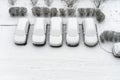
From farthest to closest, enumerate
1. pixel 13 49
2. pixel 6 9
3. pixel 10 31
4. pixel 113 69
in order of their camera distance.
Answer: pixel 6 9
pixel 10 31
pixel 13 49
pixel 113 69

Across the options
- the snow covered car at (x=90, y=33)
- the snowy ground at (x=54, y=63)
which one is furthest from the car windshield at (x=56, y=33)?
the snow covered car at (x=90, y=33)

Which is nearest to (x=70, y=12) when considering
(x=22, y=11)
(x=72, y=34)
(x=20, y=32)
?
(x=72, y=34)

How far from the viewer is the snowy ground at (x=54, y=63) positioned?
10.8 meters

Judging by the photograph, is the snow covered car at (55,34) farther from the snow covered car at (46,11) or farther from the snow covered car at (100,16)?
the snow covered car at (100,16)

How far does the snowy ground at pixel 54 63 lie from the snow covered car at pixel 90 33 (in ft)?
1.04

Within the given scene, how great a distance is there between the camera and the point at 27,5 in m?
14.4

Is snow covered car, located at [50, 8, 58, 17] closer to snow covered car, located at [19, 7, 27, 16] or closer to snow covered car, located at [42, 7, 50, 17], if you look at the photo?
snow covered car, located at [42, 7, 50, 17]

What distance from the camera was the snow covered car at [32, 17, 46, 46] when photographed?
12.0 m

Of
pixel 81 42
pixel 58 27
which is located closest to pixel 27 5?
pixel 58 27

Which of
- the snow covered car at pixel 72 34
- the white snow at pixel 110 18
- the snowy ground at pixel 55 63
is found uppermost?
the white snow at pixel 110 18

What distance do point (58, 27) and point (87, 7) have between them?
9.62 feet

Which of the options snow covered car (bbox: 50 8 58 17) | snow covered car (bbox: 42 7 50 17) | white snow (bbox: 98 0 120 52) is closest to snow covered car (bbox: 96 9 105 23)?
white snow (bbox: 98 0 120 52)

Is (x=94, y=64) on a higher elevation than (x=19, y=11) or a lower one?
lower

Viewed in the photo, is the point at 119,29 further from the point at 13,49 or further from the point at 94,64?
the point at 13,49
